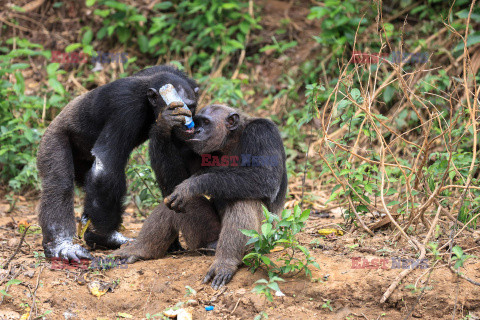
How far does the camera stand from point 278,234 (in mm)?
4910

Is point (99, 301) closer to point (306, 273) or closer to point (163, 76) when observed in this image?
point (306, 273)

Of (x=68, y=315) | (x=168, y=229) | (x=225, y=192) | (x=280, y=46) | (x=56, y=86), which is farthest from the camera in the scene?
(x=280, y=46)

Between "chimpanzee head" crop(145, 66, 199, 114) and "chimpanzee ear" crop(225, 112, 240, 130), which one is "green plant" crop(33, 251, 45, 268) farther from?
"chimpanzee ear" crop(225, 112, 240, 130)

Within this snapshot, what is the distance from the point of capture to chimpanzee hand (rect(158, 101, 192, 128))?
5.72 m

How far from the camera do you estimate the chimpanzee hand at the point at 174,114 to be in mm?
5723

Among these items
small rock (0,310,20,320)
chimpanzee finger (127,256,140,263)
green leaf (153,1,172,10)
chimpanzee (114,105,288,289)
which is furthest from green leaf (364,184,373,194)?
green leaf (153,1,172,10)

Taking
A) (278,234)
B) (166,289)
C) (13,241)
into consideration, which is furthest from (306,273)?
(13,241)

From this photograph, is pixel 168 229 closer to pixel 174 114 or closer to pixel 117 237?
pixel 117 237

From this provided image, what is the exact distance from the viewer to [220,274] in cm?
505

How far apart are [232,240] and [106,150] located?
1.65m

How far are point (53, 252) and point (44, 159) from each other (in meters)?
1.04

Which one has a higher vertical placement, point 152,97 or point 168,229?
point 152,97

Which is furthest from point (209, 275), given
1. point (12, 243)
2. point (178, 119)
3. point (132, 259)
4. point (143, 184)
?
point (143, 184)

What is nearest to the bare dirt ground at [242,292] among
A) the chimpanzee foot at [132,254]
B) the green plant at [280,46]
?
the chimpanzee foot at [132,254]
